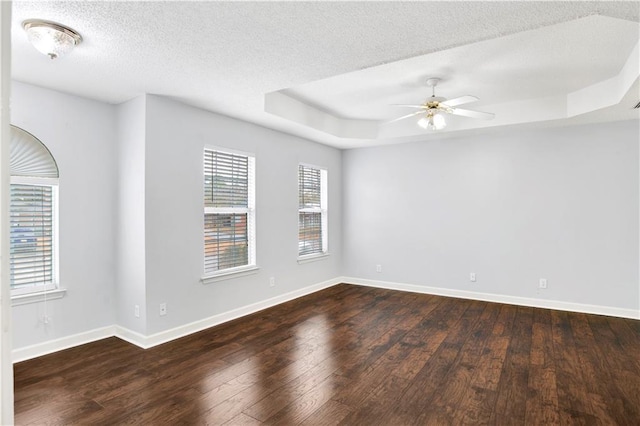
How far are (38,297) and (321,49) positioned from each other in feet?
10.7

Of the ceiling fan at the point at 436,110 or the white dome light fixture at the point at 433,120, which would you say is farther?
the white dome light fixture at the point at 433,120

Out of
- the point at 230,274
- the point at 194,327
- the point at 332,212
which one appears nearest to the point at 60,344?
the point at 194,327

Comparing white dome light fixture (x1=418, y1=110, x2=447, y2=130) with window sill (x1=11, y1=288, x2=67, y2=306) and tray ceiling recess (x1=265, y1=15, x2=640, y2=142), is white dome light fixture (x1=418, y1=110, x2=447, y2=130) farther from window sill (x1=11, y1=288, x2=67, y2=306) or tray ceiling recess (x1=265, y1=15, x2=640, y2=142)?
window sill (x1=11, y1=288, x2=67, y2=306)

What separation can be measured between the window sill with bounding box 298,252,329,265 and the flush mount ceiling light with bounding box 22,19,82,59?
3.77 metres

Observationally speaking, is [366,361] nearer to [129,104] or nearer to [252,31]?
[252,31]

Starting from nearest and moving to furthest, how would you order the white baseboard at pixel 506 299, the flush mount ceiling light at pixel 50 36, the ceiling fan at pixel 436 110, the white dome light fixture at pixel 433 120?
the flush mount ceiling light at pixel 50 36 < the ceiling fan at pixel 436 110 < the white dome light fixture at pixel 433 120 < the white baseboard at pixel 506 299

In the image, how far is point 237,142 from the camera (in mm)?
4289

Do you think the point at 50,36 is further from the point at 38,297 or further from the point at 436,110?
the point at 436,110

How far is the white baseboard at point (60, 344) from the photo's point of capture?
119 inches

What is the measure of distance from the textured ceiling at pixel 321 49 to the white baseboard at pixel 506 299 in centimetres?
237

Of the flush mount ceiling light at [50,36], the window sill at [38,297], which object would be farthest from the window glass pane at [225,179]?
the flush mount ceiling light at [50,36]

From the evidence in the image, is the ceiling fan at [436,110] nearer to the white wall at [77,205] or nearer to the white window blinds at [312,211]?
the white window blinds at [312,211]

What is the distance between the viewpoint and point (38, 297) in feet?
10.3

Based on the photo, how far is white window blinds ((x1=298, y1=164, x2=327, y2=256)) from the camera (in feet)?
18.0
